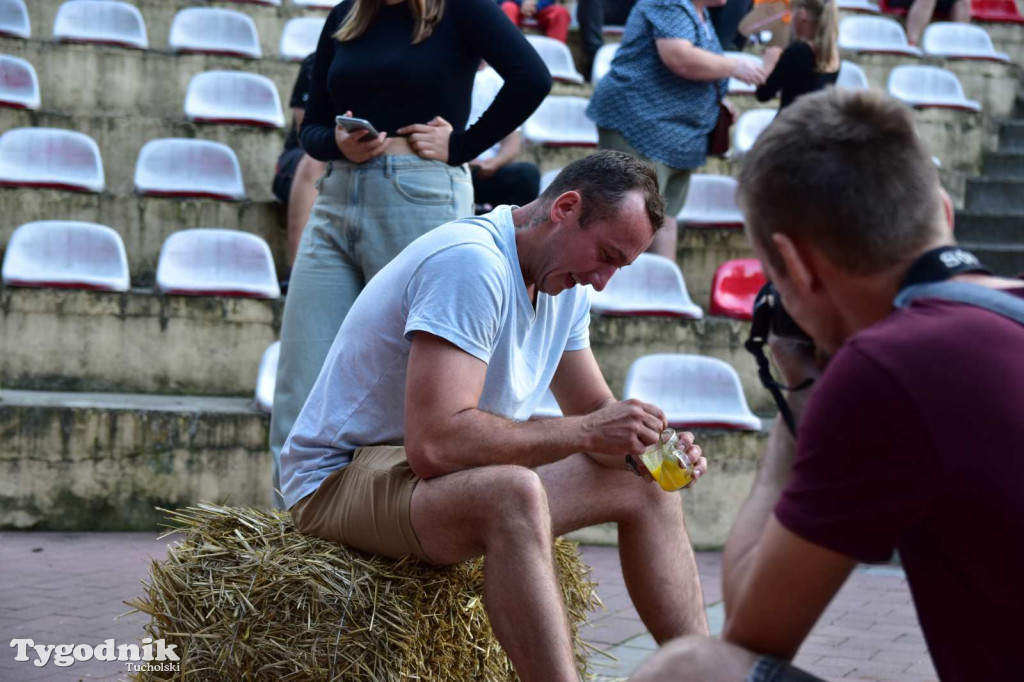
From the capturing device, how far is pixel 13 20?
7613 millimetres

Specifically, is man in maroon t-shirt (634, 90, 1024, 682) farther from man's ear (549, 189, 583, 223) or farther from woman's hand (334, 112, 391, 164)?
woman's hand (334, 112, 391, 164)

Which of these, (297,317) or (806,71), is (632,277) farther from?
(297,317)

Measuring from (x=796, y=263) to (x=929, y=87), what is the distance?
7.96 m

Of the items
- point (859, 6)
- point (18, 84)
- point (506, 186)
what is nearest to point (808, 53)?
point (506, 186)

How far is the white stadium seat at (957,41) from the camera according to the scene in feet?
31.9

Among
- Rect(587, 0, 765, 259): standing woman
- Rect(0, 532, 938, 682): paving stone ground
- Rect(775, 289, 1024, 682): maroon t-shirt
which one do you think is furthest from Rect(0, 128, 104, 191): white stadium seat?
Rect(775, 289, 1024, 682): maroon t-shirt

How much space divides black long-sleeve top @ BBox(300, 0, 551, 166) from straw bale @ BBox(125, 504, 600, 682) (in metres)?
1.20

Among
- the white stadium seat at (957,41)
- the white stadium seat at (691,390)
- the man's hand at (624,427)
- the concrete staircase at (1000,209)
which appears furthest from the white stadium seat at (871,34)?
the man's hand at (624,427)

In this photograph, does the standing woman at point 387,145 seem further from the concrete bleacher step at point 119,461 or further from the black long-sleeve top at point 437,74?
the concrete bleacher step at point 119,461

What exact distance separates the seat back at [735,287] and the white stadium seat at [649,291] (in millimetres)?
258

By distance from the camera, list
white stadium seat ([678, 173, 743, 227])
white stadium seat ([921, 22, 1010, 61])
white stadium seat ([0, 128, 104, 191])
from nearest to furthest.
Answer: white stadium seat ([0, 128, 104, 191]), white stadium seat ([678, 173, 743, 227]), white stadium seat ([921, 22, 1010, 61])

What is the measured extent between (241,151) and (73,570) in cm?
346

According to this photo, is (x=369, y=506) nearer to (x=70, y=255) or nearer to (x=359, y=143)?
(x=359, y=143)

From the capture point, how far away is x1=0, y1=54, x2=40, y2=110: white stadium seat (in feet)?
22.7
